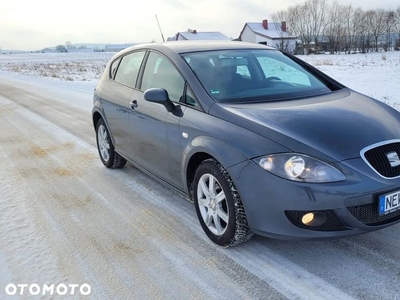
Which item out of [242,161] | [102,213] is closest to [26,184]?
[102,213]

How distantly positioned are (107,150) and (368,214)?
357 cm

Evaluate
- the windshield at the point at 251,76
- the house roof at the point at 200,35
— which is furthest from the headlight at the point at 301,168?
the house roof at the point at 200,35

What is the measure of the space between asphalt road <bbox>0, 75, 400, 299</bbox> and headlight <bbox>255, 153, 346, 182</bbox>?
2.27ft

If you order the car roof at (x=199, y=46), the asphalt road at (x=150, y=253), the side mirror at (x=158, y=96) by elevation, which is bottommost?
the asphalt road at (x=150, y=253)

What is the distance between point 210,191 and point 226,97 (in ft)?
2.70

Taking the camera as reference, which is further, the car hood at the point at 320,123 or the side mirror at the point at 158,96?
the side mirror at the point at 158,96

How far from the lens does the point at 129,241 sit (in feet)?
10.4

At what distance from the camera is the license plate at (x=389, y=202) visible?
2506 millimetres

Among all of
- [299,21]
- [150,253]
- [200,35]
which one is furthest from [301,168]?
[299,21]

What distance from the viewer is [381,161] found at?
2.57m

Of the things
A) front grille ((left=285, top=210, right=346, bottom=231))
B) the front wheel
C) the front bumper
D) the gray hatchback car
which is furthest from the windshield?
front grille ((left=285, top=210, right=346, bottom=231))

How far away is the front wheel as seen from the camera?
2777 mm

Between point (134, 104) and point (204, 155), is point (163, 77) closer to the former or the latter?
point (134, 104)

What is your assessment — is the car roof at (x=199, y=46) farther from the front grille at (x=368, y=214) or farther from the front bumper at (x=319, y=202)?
the front grille at (x=368, y=214)
